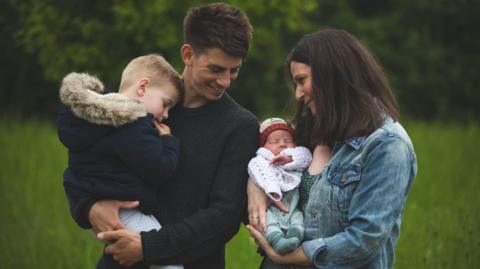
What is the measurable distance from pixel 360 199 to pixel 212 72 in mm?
896

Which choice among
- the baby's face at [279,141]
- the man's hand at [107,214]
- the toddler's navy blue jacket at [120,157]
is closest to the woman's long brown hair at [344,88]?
the baby's face at [279,141]

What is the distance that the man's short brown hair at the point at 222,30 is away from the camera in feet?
9.34

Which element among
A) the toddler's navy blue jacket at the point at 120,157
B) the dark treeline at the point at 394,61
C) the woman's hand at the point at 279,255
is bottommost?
the dark treeline at the point at 394,61

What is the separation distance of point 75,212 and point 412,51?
15710mm

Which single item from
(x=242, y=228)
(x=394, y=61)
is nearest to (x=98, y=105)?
(x=242, y=228)

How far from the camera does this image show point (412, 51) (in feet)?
57.0

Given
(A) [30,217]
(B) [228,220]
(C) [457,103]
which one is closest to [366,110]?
(B) [228,220]

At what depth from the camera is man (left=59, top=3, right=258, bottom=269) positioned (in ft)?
9.00

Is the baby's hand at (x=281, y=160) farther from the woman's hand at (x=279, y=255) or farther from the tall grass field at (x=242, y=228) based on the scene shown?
the tall grass field at (x=242, y=228)

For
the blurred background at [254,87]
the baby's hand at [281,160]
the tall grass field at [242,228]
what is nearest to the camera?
the baby's hand at [281,160]

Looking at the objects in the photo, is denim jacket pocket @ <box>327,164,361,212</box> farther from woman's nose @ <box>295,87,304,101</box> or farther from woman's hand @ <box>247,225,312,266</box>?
woman's nose @ <box>295,87,304,101</box>

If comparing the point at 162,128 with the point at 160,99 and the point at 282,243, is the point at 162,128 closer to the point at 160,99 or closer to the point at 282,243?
the point at 160,99

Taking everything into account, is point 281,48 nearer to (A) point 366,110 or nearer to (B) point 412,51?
(B) point 412,51

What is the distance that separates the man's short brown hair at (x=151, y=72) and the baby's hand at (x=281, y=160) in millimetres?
578
